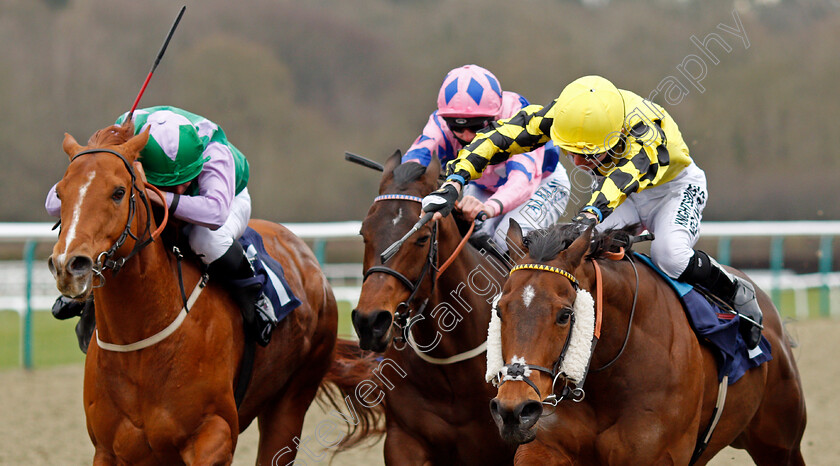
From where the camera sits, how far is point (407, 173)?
3.67m

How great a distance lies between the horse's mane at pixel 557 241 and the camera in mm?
2887

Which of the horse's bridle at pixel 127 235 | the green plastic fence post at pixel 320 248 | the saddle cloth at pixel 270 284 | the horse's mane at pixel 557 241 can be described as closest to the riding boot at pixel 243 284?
the saddle cloth at pixel 270 284

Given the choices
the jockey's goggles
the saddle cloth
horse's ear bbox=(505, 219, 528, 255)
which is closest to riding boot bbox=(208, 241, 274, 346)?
the saddle cloth

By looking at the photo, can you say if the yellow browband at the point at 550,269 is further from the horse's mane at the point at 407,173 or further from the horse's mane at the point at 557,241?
the horse's mane at the point at 407,173

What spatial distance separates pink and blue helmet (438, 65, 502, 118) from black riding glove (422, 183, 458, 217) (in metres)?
0.56

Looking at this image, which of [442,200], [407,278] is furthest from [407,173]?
[407,278]

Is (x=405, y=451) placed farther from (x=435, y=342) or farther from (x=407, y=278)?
(x=407, y=278)

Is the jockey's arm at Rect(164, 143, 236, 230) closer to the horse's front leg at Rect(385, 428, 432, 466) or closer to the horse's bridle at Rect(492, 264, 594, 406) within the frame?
the horse's front leg at Rect(385, 428, 432, 466)

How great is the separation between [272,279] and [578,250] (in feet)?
5.21

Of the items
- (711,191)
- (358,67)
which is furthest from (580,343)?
(358,67)

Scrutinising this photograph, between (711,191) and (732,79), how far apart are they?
6.52 ft

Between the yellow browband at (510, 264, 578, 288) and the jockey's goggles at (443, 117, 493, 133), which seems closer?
the yellow browband at (510, 264, 578, 288)

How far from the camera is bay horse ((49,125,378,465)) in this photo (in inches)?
115

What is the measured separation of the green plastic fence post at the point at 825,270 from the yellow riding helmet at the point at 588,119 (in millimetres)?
9574
